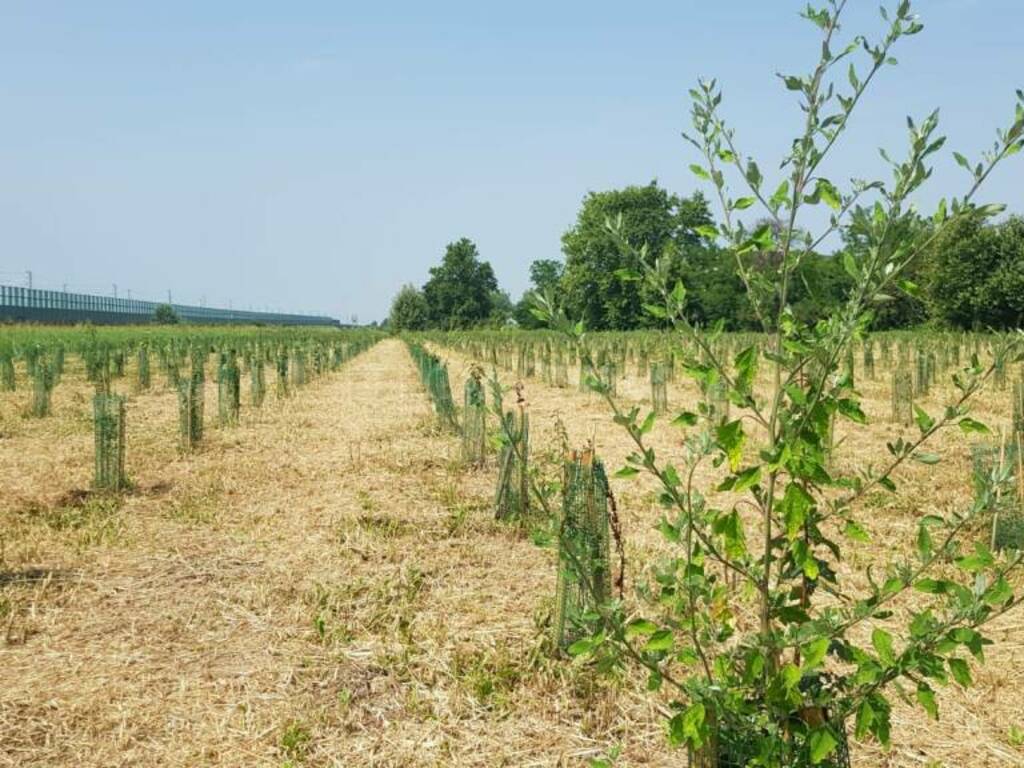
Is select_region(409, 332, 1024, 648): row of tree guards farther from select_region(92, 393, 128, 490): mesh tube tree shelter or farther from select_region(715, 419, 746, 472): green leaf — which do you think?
select_region(92, 393, 128, 490): mesh tube tree shelter

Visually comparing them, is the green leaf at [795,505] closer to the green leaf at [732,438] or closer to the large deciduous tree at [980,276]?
the green leaf at [732,438]

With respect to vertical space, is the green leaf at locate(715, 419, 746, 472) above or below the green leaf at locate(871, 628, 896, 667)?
above

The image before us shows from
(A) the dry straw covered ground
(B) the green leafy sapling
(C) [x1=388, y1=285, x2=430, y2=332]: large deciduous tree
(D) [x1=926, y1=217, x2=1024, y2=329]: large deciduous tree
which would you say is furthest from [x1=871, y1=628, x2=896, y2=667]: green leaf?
(C) [x1=388, y1=285, x2=430, y2=332]: large deciduous tree

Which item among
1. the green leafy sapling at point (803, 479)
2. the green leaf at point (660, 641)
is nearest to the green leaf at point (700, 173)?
the green leafy sapling at point (803, 479)

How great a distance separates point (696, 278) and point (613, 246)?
919 centimetres

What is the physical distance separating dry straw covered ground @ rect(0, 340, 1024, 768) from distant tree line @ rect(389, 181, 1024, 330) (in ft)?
5.08

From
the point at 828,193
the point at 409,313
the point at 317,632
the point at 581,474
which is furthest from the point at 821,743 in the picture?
the point at 409,313

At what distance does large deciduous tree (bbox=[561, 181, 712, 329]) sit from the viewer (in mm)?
52991

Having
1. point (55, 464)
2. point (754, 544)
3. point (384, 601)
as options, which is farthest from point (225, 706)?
point (55, 464)

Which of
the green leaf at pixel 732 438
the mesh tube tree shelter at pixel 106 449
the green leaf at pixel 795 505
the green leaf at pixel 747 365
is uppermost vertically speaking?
the green leaf at pixel 747 365

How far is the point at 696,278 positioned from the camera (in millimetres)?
48156

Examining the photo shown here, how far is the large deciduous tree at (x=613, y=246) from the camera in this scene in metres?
53.0

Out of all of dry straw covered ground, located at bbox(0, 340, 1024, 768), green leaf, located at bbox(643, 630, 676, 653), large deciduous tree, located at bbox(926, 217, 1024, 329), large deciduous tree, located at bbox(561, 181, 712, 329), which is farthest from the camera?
large deciduous tree, located at bbox(561, 181, 712, 329)

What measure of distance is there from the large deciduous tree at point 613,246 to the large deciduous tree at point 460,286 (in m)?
18.1
